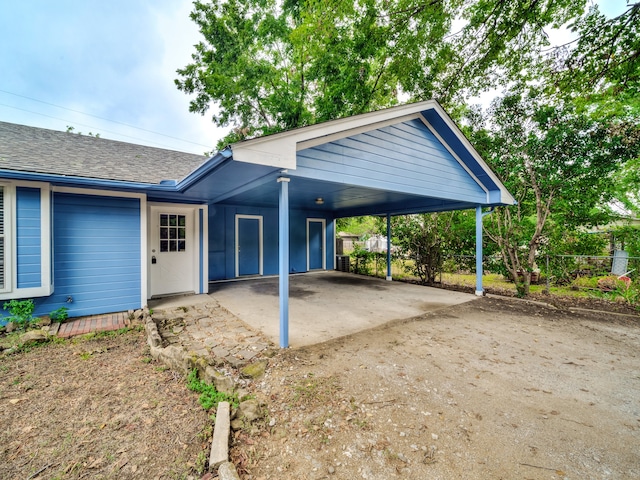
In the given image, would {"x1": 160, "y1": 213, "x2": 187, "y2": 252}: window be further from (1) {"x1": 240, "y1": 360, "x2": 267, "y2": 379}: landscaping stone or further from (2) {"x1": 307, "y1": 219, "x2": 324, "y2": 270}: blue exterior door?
(2) {"x1": 307, "y1": 219, "x2": 324, "y2": 270}: blue exterior door

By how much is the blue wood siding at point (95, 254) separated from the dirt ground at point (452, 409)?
3685 millimetres

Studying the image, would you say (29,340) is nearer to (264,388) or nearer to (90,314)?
(90,314)

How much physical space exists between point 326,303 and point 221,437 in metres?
3.96

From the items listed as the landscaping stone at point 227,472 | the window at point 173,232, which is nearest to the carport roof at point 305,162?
the window at point 173,232

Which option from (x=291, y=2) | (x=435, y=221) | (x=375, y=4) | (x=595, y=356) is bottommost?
(x=595, y=356)

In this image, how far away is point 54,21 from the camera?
386 inches

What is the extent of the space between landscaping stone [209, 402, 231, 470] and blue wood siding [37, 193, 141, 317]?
4.01m

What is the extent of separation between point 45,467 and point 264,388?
4.95ft

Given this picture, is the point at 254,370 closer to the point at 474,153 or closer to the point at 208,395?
the point at 208,395

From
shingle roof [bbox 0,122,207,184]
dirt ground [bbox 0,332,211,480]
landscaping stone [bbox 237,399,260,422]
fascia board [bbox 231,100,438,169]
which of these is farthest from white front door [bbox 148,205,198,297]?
landscaping stone [bbox 237,399,260,422]

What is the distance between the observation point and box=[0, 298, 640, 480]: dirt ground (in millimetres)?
1728

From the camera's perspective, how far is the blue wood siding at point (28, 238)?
3895 millimetres

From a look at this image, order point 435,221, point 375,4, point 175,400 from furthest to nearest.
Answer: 1. point 435,221
2. point 375,4
3. point 175,400

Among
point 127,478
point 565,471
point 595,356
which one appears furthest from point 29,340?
point 595,356
